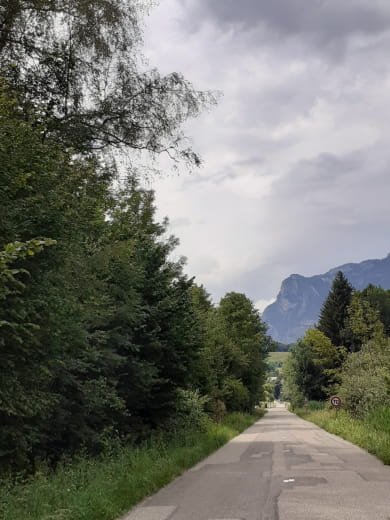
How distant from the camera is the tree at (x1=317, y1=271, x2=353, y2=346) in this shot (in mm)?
67688

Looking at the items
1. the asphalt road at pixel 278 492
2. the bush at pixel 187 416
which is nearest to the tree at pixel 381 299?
the bush at pixel 187 416

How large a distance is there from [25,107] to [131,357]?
9.60 meters

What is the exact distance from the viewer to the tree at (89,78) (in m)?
12.0

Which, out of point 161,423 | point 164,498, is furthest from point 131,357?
point 164,498

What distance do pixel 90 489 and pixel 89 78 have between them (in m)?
8.62

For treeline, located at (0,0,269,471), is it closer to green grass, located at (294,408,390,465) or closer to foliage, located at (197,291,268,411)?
green grass, located at (294,408,390,465)

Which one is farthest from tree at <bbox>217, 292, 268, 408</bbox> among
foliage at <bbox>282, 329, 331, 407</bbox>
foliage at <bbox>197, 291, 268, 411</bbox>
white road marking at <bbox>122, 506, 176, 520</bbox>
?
white road marking at <bbox>122, 506, 176, 520</bbox>

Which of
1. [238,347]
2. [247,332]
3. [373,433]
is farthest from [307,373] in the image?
[373,433]

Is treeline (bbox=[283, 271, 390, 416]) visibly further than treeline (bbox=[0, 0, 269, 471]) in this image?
Yes

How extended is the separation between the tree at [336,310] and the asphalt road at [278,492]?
170ft

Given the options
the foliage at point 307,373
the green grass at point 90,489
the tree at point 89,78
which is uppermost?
the tree at point 89,78

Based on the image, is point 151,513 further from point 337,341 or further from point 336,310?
point 336,310

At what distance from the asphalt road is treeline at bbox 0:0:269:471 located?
298cm

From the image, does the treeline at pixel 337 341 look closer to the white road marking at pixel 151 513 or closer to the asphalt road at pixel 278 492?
the asphalt road at pixel 278 492
